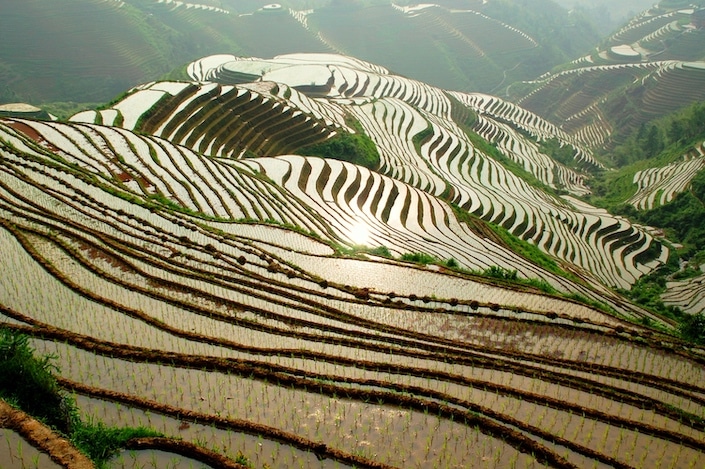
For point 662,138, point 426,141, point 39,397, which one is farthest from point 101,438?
point 662,138

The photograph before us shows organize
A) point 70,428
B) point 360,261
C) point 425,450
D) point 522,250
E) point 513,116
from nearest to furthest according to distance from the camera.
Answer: point 70,428, point 425,450, point 360,261, point 522,250, point 513,116

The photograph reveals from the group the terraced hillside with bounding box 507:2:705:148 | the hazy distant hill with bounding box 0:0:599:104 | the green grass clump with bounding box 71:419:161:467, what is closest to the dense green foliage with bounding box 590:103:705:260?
the terraced hillside with bounding box 507:2:705:148

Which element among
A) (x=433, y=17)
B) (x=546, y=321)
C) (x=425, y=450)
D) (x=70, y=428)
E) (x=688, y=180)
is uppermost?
(x=433, y=17)

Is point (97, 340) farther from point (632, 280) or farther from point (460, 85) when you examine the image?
point (460, 85)

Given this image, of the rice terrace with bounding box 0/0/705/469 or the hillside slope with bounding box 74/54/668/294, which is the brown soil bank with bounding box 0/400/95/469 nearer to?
the rice terrace with bounding box 0/0/705/469

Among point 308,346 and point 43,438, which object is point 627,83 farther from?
point 43,438

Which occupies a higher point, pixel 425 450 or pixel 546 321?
pixel 546 321

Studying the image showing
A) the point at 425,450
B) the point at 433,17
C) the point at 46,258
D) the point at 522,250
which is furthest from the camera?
the point at 433,17

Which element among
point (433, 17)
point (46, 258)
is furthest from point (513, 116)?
point (46, 258)
